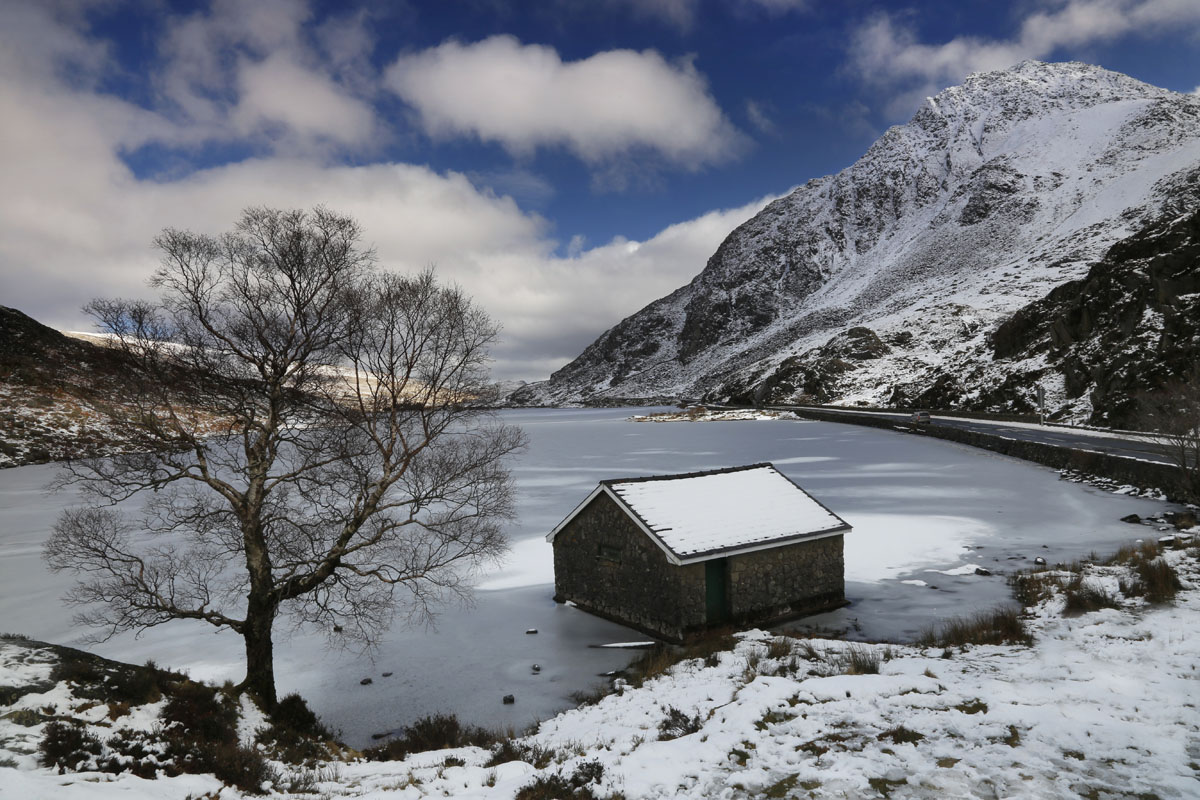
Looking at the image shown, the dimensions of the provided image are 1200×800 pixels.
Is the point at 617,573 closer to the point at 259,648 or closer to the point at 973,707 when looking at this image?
the point at 259,648

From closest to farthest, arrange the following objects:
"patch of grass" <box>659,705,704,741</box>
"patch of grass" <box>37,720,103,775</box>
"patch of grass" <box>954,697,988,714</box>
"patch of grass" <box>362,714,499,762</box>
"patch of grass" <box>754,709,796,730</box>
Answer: "patch of grass" <box>37,720,103,775</box> < "patch of grass" <box>954,697,988,714</box> < "patch of grass" <box>754,709,796,730</box> < "patch of grass" <box>659,705,704,741</box> < "patch of grass" <box>362,714,499,762</box>

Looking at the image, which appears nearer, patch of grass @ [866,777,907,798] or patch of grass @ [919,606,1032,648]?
patch of grass @ [866,777,907,798]

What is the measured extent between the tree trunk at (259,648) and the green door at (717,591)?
30.4 ft

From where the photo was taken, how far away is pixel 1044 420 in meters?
52.8

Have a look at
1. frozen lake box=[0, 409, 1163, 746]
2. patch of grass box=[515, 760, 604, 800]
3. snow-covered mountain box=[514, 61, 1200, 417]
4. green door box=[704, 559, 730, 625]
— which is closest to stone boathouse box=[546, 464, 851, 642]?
green door box=[704, 559, 730, 625]

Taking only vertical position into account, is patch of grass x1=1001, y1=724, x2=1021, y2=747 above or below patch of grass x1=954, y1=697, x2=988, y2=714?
above

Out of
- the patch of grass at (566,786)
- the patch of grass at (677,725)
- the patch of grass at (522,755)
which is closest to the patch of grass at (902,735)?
the patch of grass at (677,725)

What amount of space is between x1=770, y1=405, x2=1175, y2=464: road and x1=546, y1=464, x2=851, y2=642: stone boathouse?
21.1 m

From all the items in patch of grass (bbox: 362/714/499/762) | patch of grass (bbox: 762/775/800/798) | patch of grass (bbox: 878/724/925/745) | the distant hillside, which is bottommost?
patch of grass (bbox: 362/714/499/762)

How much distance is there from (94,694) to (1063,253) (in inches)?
5505

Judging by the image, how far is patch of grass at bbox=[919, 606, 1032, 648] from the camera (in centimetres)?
1286

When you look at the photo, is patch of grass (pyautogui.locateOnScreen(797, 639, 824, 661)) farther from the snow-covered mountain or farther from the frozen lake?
the snow-covered mountain

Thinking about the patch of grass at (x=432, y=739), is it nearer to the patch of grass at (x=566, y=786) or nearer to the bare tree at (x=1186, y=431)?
the patch of grass at (x=566, y=786)

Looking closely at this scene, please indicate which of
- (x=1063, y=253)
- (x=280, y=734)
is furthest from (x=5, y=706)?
(x=1063, y=253)
